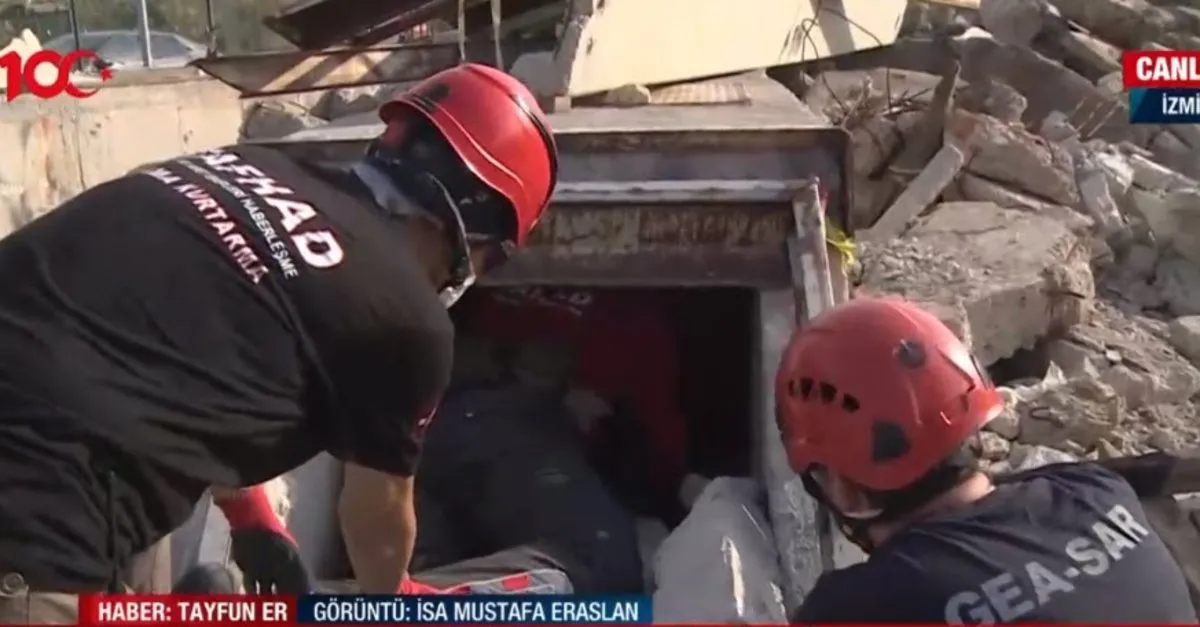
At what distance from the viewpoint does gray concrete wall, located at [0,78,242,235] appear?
779cm

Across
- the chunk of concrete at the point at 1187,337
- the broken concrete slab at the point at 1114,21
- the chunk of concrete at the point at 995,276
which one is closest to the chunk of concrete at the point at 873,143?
the chunk of concrete at the point at 995,276

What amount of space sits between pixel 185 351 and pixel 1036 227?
470cm

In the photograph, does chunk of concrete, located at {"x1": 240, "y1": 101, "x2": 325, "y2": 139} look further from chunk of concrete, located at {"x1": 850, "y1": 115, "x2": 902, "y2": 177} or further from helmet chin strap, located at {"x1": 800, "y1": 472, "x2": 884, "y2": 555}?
helmet chin strap, located at {"x1": 800, "y1": 472, "x2": 884, "y2": 555}

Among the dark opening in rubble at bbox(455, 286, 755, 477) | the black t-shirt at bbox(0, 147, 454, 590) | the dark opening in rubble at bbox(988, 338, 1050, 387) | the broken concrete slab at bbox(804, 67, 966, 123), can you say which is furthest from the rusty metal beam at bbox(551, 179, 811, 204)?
the broken concrete slab at bbox(804, 67, 966, 123)

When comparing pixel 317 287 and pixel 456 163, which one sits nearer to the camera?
pixel 317 287

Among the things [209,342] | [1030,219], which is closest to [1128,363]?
[1030,219]

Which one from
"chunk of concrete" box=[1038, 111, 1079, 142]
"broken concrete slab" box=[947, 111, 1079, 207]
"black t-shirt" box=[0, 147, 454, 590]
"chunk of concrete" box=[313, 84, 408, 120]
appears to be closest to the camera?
"black t-shirt" box=[0, 147, 454, 590]

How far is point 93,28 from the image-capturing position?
1355 centimetres

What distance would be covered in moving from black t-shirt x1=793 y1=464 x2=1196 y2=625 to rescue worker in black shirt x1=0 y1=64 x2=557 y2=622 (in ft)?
2.75

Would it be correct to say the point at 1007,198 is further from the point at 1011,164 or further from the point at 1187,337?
the point at 1187,337

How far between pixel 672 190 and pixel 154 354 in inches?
77.1

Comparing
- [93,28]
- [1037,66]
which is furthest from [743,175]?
[93,28]

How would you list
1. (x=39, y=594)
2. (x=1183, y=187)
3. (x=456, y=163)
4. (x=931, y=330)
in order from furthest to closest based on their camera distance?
(x=1183, y=187) < (x=456, y=163) < (x=931, y=330) < (x=39, y=594)

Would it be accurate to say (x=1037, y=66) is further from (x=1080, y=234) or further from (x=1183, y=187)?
(x=1080, y=234)
